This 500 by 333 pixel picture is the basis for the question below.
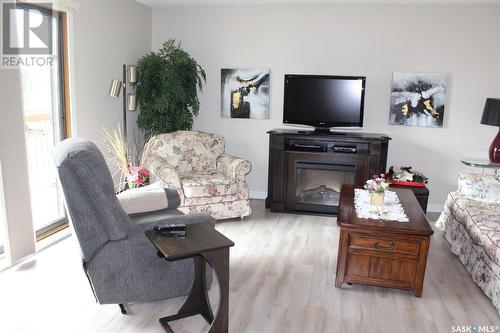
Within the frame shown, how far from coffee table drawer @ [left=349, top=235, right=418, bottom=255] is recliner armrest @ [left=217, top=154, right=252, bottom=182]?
1882 millimetres

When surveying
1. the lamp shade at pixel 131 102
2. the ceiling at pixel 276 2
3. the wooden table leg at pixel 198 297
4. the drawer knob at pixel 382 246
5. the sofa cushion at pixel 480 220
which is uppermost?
the ceiling at pixel 276 2

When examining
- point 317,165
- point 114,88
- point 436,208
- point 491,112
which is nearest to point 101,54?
point 114,88

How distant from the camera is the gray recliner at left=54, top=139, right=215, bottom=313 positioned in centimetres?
242

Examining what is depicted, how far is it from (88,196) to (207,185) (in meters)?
2.09

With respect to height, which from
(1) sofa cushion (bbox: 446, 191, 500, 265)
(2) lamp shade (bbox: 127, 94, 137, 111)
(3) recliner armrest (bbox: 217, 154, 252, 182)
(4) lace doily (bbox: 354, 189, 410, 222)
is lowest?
(1) sofa cushion (bbox: 446, 191, 500, 265)

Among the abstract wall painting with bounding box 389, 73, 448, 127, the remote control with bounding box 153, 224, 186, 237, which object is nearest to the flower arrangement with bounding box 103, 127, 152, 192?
the remote control with bounding box 153, 224, 186, 237

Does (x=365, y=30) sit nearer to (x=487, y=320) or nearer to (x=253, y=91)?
(x=253, y=91)

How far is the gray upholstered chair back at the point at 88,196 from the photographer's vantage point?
2.39m

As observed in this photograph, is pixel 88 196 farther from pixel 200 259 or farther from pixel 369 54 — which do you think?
pixel 369 54

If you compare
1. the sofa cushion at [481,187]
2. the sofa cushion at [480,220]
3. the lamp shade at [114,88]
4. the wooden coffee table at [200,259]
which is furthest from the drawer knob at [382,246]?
the lamp shade at [114,88]

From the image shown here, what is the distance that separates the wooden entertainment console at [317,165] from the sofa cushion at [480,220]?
1.01m

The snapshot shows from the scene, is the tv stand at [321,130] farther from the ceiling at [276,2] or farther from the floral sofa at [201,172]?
the ceiling at [276,2]

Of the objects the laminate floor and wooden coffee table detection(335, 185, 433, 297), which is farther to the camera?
wooden coffee table detection(335, 185, 433, 297)

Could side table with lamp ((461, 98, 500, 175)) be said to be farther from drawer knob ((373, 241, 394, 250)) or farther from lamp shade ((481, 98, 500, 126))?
drawer knob ((373, 241, 394, 250))
